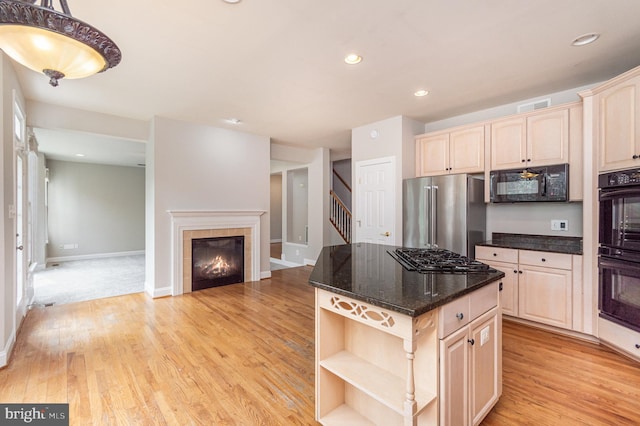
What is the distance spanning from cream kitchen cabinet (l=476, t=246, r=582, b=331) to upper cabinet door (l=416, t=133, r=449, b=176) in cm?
133

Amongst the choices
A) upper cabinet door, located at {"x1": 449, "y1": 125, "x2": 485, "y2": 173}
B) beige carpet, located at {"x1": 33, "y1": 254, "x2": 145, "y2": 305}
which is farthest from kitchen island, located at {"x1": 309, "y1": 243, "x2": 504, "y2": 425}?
beige carpet, located at {"x1": 33, "y1": 254, "x2": 145, "y2": 305}

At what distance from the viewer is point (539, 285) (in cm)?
315

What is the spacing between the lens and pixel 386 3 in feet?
6.42

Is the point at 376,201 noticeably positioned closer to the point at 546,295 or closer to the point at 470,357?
the point at 546,295

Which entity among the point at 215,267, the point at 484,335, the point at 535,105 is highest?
the point at 535,105

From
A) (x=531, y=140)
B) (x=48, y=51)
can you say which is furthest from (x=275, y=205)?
(x=48, y=51)

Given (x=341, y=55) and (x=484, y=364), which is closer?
(x=484, y=364)

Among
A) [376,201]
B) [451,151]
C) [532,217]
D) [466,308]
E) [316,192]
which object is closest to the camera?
[466,308]

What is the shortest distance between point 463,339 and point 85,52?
90.9 inches

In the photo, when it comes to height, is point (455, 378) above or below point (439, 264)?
below

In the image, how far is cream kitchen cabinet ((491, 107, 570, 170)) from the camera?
3150mm

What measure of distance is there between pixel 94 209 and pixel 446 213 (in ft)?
29.4

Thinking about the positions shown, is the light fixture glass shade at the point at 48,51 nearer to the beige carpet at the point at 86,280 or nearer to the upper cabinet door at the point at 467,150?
the upper cabinet door at the point at 467,150

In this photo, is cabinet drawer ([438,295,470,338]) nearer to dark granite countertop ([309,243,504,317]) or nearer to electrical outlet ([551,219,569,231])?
dark granite countertop ([309,243,504,317])
